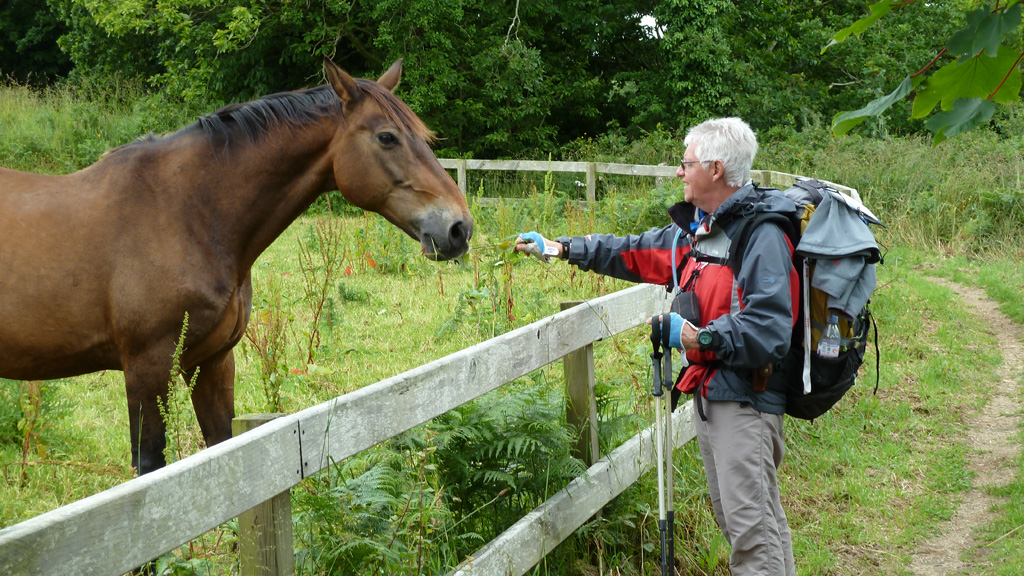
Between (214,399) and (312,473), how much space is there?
1.94 m

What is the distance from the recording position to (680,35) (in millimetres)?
20125

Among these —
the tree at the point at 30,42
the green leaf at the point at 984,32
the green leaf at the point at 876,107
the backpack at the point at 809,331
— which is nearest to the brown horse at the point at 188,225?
the backpack at the point at 809,331

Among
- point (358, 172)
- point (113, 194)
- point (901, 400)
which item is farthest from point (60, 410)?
point (901, 400)

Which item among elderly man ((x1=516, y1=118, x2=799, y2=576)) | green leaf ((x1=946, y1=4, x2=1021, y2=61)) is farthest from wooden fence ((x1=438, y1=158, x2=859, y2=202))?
green leaf ((x1=946, y1=4, x2=1021, y2=61))

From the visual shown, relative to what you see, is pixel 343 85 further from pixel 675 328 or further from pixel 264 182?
pixel 675 328

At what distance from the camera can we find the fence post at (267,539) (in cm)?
192

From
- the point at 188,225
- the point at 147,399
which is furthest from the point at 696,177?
the point at 147,399

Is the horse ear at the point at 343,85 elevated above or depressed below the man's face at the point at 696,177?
above

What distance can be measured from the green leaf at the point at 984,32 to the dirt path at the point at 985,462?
3.35 metres

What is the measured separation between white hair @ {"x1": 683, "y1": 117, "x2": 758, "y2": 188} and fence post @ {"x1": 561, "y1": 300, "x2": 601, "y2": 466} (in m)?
0.94

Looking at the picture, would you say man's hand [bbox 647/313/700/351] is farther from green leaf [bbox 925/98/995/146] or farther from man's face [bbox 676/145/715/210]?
green leaf [bbox 925/98/995/146]

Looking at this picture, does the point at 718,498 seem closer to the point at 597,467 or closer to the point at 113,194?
the point at 597,467

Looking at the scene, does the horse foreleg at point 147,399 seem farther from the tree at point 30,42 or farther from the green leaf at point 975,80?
the tree at point 30,42

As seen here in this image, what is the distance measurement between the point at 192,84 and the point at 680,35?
12001 millimetres
